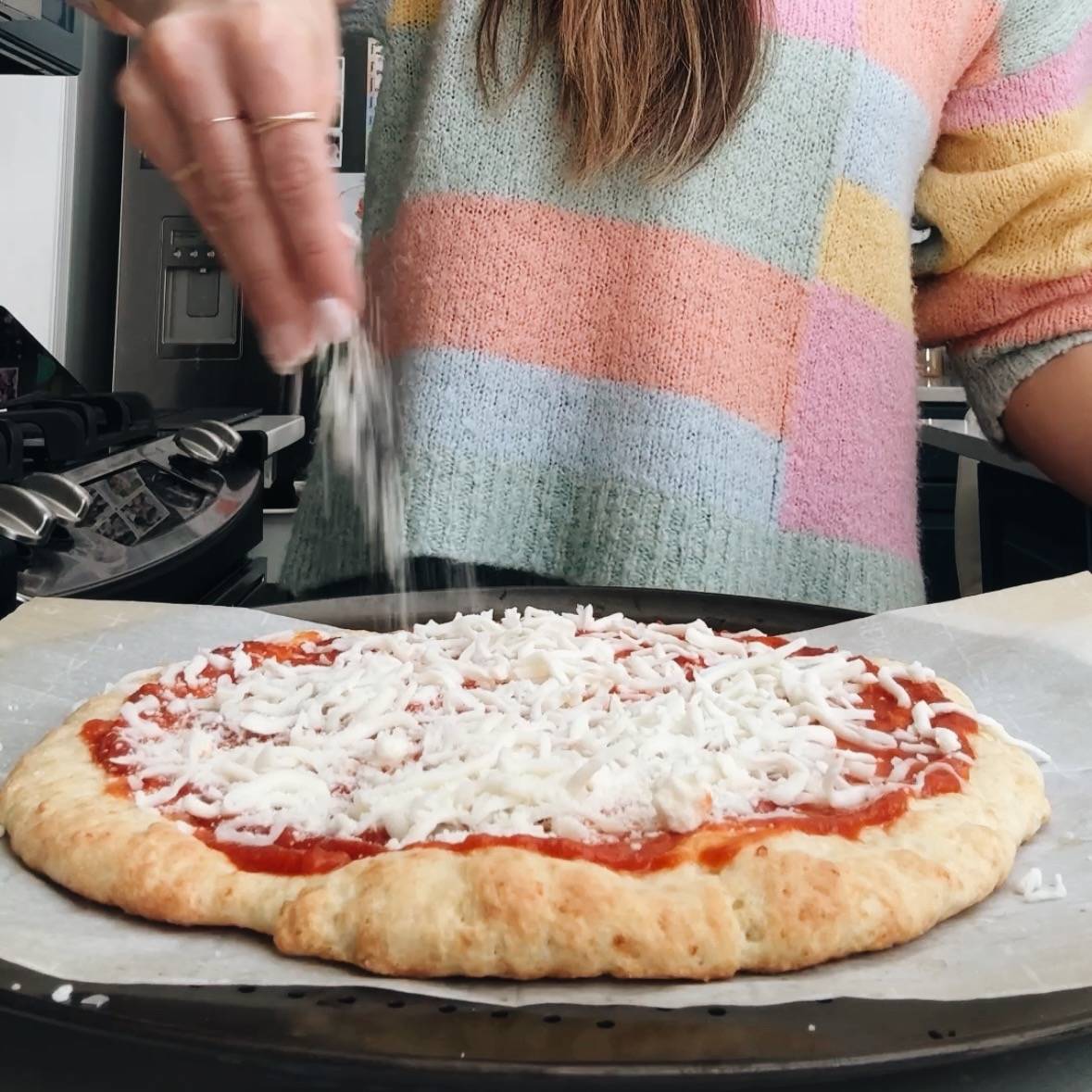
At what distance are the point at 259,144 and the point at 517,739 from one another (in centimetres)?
35

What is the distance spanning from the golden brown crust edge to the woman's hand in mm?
271

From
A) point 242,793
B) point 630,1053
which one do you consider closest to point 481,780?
point 242,793

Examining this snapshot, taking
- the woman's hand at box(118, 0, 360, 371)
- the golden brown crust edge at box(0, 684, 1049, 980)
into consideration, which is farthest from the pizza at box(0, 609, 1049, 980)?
the woman's hand at box(118, 0, 360, 371)

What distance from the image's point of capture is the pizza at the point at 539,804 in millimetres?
496

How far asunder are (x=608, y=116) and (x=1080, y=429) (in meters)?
0.58

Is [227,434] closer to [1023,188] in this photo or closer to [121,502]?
[121,502]

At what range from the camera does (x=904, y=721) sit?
75 centimetres

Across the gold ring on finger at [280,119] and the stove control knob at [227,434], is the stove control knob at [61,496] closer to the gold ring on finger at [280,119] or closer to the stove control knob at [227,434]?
the stove control knob at [227,434]

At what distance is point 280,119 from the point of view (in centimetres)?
57

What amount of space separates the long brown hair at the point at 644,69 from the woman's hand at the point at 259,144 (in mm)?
465

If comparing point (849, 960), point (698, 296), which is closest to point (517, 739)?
point (849, 960)

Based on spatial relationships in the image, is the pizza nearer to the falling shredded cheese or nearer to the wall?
the falling shredded cheese

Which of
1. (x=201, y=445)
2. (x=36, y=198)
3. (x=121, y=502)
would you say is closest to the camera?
(x=121, y=502)

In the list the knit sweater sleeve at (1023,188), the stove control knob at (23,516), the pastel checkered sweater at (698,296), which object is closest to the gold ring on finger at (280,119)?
the pastel checkered sweater at (698,296)
